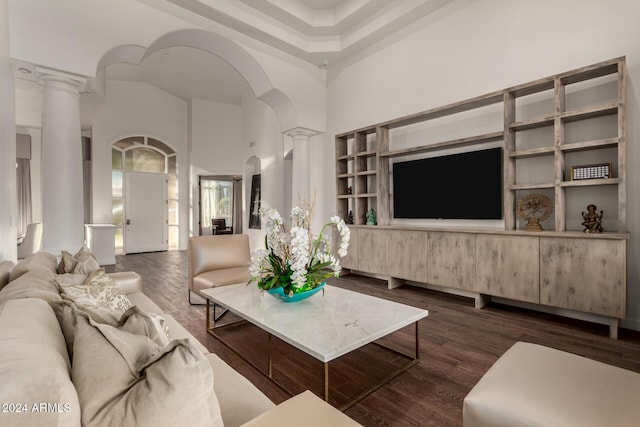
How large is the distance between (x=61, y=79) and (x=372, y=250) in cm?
420

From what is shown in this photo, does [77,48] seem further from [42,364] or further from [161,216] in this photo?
[161,216]

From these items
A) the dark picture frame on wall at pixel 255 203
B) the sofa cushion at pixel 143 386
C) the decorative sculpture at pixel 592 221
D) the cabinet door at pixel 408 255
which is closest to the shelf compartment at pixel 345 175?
the cabinet door at pixel 408 255

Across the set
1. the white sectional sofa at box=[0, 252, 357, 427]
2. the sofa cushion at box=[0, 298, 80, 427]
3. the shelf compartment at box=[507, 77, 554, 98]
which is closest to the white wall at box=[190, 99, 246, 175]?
the shelf compartment at box=[507, 77, 554, 98]

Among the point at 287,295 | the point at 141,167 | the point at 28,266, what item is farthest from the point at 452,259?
the point at 141,167

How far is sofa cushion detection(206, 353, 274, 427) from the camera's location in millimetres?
1013

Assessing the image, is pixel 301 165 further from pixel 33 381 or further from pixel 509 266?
pixel 33 381

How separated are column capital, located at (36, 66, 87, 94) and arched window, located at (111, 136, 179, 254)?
5.13 metres

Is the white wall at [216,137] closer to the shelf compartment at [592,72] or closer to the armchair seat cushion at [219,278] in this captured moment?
the armchair seat cushion at [219,278]

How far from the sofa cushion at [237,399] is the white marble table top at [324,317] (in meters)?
0.43

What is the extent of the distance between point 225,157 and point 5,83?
6597mm

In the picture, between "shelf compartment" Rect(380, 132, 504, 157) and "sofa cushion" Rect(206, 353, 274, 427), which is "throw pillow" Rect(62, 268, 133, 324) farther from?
"shelf compartment" Rect(380, 132, 504, 157)

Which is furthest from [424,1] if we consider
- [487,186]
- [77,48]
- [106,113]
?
[106,113]

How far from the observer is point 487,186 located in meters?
3.66

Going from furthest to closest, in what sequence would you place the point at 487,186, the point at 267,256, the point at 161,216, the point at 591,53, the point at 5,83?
the point at 161,216 < the point at 487,186 < the point at 591,53 < the point at 5,83 < the point at 267,256
